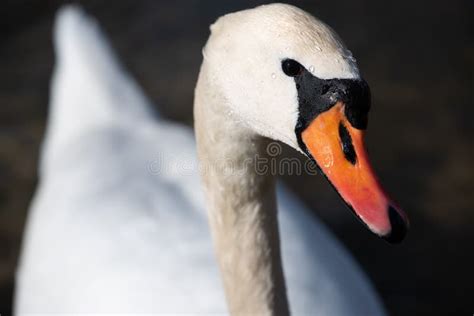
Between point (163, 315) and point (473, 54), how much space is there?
3.11m

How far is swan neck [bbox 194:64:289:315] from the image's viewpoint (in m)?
1.81

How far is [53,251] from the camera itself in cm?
322

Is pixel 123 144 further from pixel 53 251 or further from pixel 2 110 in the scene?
pixel 2 110

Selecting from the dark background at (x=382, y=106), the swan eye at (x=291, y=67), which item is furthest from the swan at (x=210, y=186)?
the dark background at (x=382, y=106)

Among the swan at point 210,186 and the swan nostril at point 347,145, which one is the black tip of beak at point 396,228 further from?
the swan nostril at point 347,145

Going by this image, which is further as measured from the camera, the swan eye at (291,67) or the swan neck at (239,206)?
the swan neck at (239,206)

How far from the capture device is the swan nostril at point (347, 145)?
5.16 feet

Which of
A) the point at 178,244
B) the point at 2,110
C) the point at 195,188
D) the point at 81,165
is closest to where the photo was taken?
the point at 178,244

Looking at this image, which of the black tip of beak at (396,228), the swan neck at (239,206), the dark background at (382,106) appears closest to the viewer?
the black tip of beak at (396,228)

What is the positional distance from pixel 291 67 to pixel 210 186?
55 centimetres

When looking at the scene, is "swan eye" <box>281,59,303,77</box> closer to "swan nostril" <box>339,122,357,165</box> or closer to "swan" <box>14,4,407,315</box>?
"swan" <box>14,4,407,315</box>

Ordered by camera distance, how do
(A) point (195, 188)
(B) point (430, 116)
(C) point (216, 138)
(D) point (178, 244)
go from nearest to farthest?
(C) point (216, 138) < (D) point (178, 244) < (A) point (195, 188) < (B) point (430, 116)

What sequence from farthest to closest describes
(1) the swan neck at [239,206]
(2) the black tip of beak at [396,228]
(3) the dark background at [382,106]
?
(3) the dark background at [382,106] → (1) the swan neck at [239,206] → (2) the black tip of beak at [396,228]

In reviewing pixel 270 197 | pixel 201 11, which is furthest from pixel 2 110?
pixel 270 197
